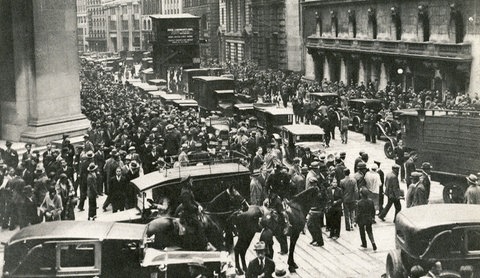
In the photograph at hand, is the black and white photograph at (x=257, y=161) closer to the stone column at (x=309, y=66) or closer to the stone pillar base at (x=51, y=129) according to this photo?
the stone pillar base at (x=51, y=129)

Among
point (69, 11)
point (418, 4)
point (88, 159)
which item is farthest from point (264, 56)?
point (88, 159)

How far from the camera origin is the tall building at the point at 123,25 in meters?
128

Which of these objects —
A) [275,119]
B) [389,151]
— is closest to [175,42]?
[275,119]

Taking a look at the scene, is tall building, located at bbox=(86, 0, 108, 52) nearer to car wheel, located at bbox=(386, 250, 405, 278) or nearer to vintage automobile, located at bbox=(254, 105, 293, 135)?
vintage automobile, located at bbox=(254, 105, 293, 135)

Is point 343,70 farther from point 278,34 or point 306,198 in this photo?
point 306,198

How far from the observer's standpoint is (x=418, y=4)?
3956 cm

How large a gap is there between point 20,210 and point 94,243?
642 cm

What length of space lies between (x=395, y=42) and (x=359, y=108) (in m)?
11.0

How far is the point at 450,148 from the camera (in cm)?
1825

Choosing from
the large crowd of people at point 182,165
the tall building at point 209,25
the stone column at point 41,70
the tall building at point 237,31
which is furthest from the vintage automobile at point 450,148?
the tall building at point 209,25

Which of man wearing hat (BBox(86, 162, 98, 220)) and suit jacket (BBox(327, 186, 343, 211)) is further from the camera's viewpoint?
man wearing hat (BBox(86, 162, 98, 220))

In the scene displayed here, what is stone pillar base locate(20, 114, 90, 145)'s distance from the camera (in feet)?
83.4

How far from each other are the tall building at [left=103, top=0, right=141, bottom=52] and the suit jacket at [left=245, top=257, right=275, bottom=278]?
376 feet

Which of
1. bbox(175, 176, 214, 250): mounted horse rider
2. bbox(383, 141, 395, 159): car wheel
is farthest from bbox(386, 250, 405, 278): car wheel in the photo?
bbox(383, 141, 395, 159): car wheel
